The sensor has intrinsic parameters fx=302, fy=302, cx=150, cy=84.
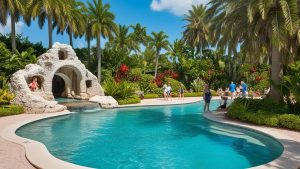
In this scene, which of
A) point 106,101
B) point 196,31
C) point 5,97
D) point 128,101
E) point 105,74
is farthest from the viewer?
point 196,31

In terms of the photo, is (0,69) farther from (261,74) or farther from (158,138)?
(261,74)

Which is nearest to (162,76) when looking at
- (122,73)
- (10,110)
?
(122,73)

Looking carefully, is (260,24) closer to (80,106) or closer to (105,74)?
(80,106)

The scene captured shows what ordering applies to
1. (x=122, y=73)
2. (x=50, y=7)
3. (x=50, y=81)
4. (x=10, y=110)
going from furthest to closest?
(x=122, y=73), (x=50, y=7), (x=50, y=81), (x=10, y=110)

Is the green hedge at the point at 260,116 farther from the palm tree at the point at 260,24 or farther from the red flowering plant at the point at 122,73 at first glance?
the red flowering plant at the point at 122,73

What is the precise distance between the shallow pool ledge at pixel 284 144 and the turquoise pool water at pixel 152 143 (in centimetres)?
30

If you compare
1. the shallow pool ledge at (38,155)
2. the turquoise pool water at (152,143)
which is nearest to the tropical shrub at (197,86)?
the turquoise pool water at (152,143)

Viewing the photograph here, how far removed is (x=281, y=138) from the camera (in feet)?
38.6

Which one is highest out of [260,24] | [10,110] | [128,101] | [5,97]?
[260,24]

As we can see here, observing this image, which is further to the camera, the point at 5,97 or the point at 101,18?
the point at 101,18

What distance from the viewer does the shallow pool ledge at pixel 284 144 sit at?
8.14 m

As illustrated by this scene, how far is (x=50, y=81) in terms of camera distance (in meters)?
25.2

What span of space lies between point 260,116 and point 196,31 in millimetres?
42581

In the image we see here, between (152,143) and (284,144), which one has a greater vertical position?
(284,144)
